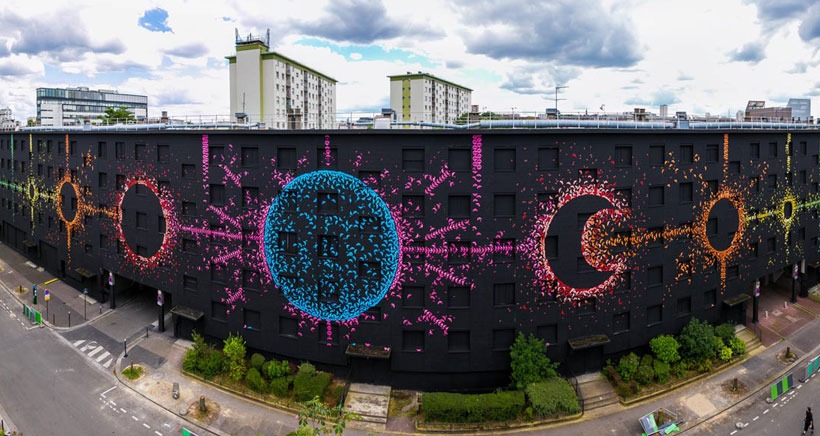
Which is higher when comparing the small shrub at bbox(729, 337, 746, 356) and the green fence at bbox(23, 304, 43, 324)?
the green fence at bbox(23, 304, 43, 324)

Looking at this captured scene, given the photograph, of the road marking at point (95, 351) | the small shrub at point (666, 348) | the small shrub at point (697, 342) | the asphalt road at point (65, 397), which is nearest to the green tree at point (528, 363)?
the small shrub at point (666, 348)

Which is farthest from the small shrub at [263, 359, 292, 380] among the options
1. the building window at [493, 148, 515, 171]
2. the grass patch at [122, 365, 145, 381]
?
the building window at [493, 148, 515, 171]

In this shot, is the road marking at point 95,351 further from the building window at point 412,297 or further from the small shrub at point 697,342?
the small shrub at point 697,342

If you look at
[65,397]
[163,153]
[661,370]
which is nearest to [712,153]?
[661,370]

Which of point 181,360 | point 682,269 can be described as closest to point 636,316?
point 682,269

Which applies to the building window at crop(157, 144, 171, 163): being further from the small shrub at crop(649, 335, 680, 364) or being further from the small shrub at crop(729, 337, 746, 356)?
the small shrub at crop(729, 337, 746, 356)

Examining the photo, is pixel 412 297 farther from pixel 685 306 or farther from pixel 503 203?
pixel 685 306

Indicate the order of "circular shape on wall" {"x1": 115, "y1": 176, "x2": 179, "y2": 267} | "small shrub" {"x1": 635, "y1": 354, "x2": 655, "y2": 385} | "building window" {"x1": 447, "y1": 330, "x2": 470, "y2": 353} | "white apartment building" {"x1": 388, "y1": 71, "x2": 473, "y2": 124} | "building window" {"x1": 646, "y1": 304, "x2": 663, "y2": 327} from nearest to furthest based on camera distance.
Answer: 1. "building window" {"x1": 447, "y1": 330, "x2": 470, "y2": 353}
2. "small shrub" {"x1": 635, "y1": 354, "x2": 655, "y2": 385}
3. "building window" {"x1": 646, "y1": 304, "x2": 663, "y2": 327}
4. "circular shape on wall" {"x1": 115, "y1": 176, "x2": 179, "y2": 267}
5. "white apartment building" {"x1": 388, "y1": 71, "x2": 473, "y2": 124}
